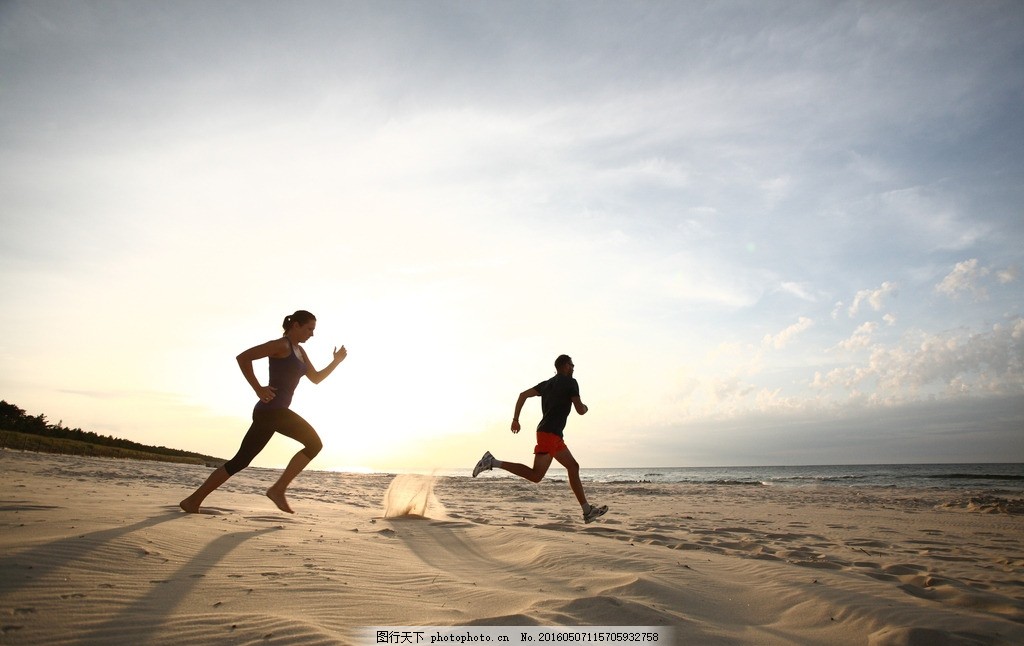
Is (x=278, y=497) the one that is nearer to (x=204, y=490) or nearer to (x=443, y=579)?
(x=204, y=490)

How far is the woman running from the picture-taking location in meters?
5.09

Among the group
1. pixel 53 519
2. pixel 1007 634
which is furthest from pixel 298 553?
pixel 1007 634

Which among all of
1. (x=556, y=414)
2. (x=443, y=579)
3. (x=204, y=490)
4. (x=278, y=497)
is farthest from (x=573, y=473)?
(x=204, y=490)

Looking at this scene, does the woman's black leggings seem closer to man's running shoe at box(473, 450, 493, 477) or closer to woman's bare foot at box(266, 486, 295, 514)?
woman's bare foot at box(266, 486, 295, 514)

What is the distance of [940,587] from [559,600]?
10.3ft

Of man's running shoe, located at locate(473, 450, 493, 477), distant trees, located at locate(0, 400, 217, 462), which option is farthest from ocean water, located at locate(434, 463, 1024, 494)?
distant trees, located at locate(0, 400, 217, 462)

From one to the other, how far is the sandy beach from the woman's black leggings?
584 millimetres

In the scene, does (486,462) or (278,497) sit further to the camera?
(486,462)

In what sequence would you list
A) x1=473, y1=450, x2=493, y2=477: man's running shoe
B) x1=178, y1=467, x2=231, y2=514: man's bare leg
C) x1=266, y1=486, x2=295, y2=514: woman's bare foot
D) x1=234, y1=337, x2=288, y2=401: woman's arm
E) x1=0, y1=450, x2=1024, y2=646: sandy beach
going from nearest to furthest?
x1=0, y1=450, x2=1024, y2=646: sandy beach
x1=234, y1=337, x2=288, y2=401: woman's arm
x1=178, y1=467, x2=231, y2=514: man's bare leg
x1=266, y1=486, x2=295, y2=514: woman's bare foot
x1=473, y1=450, x2=493, y2=477: man's running shoe

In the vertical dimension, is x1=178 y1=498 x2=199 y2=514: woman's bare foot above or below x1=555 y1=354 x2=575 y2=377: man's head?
below

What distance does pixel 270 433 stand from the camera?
5352mm

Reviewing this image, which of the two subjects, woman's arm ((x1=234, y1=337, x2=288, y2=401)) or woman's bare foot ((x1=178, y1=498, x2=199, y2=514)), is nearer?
woman's arm ((x1=234, y1=337, x2=288, y2=401))

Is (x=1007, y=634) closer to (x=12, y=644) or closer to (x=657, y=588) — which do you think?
(x=657, y=588)

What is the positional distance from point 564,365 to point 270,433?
3.57 m
